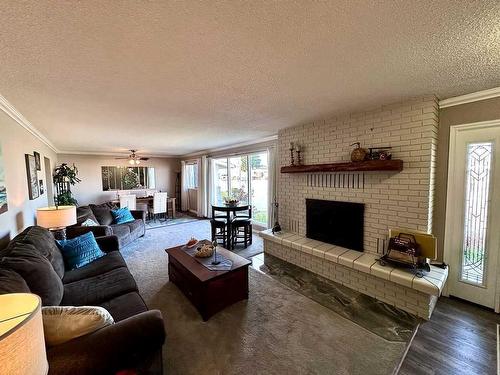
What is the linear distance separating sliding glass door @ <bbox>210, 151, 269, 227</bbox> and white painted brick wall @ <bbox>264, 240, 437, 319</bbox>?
1.79 metres

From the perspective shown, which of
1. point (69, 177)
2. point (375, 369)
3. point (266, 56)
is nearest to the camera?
point (266, 56)

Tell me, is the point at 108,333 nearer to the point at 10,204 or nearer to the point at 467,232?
the point at 10,204

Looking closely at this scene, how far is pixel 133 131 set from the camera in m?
3.71

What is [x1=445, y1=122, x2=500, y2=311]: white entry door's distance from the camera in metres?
2.16

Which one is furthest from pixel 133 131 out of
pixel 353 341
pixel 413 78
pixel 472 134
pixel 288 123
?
pixel 472 134

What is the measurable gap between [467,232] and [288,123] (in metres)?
2.55

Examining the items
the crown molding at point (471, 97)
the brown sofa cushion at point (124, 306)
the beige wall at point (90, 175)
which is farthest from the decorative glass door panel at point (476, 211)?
the beige wall at point (90, 175)

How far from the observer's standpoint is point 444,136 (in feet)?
7.86

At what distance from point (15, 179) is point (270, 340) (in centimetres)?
322

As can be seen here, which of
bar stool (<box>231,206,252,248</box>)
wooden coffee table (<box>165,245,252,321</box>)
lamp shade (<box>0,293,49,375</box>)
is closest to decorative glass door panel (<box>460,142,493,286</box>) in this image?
wooden coffee table (<box>165,245,252,321</box>)

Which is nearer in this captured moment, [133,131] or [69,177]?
[133,131]

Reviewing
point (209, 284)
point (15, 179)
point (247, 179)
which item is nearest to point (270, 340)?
point (209, 284)

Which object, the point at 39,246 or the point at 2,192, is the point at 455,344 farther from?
the point at 2,192

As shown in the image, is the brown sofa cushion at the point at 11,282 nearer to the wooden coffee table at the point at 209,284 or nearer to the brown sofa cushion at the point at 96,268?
the brown sofa cushion at the point at 96,268
